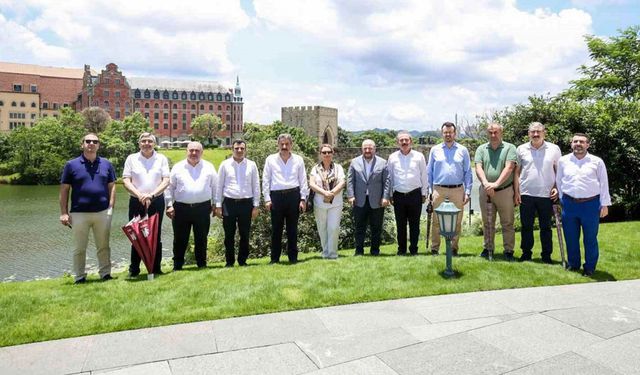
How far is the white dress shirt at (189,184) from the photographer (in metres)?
6.96

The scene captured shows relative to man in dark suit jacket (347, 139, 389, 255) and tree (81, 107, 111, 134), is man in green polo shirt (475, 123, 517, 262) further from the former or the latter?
tree (81, 107, 111, 134)

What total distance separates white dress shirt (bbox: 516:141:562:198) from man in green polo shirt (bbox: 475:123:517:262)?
216mm

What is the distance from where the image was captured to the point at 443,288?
19.4 ft

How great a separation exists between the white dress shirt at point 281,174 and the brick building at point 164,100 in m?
93.0

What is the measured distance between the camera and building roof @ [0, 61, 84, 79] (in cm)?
9494

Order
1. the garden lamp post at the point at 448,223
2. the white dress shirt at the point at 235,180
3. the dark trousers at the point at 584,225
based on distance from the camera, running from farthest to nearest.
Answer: the white dress shirt at the point at 235,180 < the dark trousers at the point at 584,225 < the garden lamp post at the point at 448,223

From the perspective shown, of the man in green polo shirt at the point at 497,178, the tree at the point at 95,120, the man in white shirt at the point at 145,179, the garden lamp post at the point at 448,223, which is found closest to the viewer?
the garden lamp post at the point at 448,223

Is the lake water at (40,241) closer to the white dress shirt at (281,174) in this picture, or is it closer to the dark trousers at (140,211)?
the dark trousers at (140,211)

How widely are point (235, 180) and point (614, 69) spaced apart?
2306 cm

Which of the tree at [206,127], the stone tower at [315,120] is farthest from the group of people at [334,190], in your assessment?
the tree at [206,127]

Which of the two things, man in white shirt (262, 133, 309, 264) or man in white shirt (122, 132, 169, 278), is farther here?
man in white shirt (262, 133, 309, 264)

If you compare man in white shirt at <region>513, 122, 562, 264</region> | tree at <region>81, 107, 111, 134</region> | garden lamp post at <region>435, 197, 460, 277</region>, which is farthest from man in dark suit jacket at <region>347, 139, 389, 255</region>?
tree at <region>81, 107, 111, 134</region>

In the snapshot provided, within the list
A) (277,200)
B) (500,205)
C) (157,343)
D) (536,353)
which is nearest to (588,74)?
(500,205)

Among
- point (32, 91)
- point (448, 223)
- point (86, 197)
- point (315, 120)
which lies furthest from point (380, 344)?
point (32, 91)
